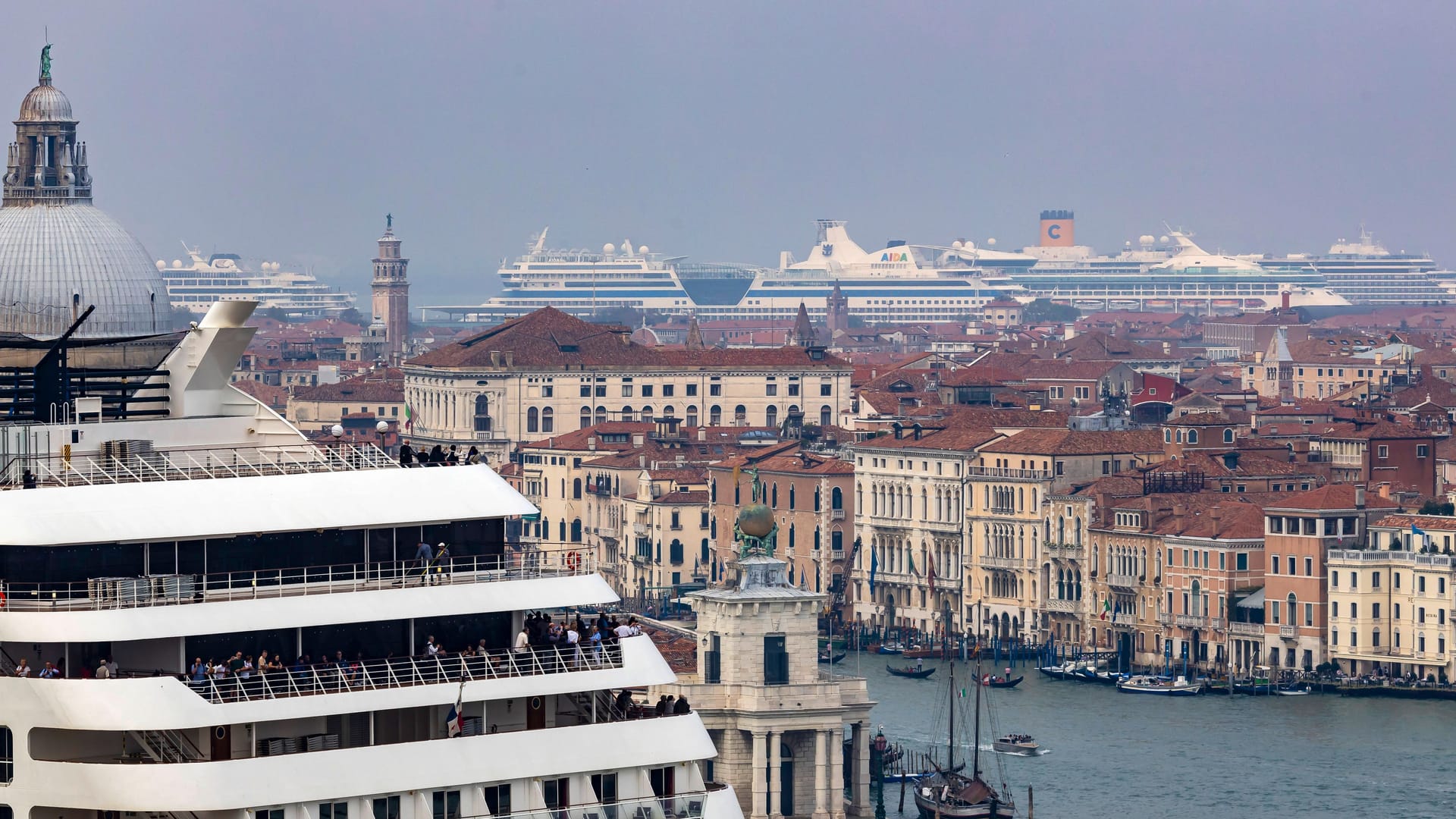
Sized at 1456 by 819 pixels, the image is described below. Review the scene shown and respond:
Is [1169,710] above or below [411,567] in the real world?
below

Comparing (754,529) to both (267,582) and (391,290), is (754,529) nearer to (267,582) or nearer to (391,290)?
(267,582)

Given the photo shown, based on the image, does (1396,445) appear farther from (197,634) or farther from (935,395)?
(197,634)

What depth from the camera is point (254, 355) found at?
13938cm

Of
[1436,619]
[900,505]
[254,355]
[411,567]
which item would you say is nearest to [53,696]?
[411,567]

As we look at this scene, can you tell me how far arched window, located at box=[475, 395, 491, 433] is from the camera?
106688mm


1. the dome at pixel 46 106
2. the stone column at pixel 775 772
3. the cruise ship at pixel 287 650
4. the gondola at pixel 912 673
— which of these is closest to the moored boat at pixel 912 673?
the gondola at pixel 912 673

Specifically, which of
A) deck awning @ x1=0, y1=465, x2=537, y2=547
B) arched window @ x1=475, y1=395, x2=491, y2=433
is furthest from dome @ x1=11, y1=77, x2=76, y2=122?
arched window @ x1=475, y1=395, x2=491, y2=433

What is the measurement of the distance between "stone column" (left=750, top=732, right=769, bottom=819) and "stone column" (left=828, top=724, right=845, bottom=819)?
0.67 m

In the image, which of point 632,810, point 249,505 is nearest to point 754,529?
point 632,810

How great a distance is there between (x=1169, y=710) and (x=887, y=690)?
4.42 m

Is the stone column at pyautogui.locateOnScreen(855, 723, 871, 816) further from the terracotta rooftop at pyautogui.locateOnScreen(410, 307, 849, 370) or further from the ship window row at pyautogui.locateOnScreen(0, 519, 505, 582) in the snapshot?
the terracotta rooftop at pyautogui.locateOnScreen(410, 307, 849, 370)

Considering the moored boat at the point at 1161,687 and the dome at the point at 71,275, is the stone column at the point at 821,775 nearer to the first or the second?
the dome at the point at 71,275

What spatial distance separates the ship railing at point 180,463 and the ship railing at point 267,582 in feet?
2.09

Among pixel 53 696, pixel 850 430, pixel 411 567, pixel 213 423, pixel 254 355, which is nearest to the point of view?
pixel 53 696
